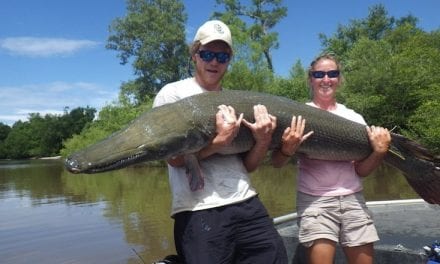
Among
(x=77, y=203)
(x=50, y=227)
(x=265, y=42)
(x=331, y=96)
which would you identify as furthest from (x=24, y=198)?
(x=265, y=42)

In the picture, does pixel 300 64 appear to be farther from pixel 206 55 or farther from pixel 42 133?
pixel 42 133

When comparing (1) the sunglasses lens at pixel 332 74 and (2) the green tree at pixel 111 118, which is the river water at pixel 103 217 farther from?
(2) the green tree at pixel 111 118

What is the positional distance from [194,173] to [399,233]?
2.52m

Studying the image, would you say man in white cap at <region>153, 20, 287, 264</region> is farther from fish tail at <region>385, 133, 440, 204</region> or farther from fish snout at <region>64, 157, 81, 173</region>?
fish tail at <region>385, 133, 440, 204</region>

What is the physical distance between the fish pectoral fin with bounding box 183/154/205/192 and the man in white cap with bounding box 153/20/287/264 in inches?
1.2

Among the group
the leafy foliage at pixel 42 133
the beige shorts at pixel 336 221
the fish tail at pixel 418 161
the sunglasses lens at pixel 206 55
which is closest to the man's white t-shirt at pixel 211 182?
the sunglasses lens at pixel 206 55

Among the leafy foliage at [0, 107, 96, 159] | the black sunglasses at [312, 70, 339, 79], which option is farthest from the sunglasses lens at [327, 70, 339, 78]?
the leafy foliage at [0, 107, 96, 159]

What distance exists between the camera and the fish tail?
12.6ft

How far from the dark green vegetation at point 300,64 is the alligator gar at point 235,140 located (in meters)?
6.59

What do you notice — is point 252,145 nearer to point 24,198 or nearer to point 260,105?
point 260,105

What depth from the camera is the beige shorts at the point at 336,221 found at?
11.5 ft

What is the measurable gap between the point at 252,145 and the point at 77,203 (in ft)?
55.3

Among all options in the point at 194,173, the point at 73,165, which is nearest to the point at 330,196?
the point at 194,173

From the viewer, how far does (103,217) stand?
602 inches
